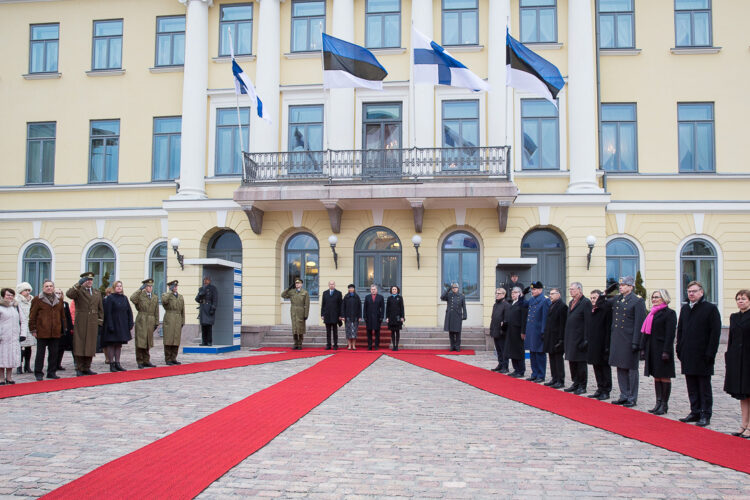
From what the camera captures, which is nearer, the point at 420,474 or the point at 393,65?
the point at 420,474

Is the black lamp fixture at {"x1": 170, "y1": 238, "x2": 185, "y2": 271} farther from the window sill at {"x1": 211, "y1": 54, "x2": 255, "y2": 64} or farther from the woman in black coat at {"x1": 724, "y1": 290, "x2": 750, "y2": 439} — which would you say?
the woman in black coat at {"x1": 724, "y1": 290, "x2": 750, "y2": 439}

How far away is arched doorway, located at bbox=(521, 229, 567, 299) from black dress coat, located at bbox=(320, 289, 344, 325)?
623 centimetres

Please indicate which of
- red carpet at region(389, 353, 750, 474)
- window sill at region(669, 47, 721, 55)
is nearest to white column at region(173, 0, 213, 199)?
red carpet at region(389, 353, 750, 474)

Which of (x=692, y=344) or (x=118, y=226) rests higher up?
(x=118, y=226)

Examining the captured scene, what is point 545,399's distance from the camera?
391 inches

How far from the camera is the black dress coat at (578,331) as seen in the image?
10648 millimetres

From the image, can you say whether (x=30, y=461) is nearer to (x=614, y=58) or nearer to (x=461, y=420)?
(x=461, y=420)

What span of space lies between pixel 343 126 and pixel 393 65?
2655mm

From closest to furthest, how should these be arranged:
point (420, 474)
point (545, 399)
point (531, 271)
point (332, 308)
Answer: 1. point (420, 474)
2. point (545, 399)
3. point (332, 308)
4. point (531, 271)

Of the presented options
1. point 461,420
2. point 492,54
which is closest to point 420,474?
point 461,420

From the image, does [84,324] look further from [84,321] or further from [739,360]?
[739,360]

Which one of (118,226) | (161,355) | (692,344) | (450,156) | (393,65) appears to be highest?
(393,65)

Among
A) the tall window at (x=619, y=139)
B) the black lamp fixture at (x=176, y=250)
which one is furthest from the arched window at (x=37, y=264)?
the tall window at (x=619, y=139)

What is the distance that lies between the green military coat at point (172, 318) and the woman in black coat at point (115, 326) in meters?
1.25
